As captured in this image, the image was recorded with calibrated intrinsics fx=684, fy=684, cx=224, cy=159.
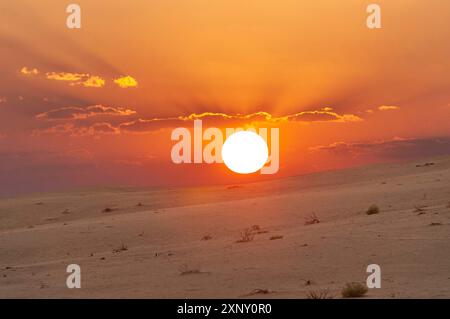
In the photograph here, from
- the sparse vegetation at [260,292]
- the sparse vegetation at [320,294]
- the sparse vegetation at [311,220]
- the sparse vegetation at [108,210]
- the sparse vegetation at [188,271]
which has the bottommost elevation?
the sparse vegetation at [320,294]

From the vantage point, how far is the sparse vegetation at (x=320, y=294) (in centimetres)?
1148

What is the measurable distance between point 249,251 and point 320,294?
562cm

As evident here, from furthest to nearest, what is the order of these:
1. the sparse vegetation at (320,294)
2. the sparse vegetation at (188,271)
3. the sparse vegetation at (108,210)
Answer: the sparse vegetation at (108,210)
the sparse vegetation at (188,271)
the sparse vegetation at (320,294)

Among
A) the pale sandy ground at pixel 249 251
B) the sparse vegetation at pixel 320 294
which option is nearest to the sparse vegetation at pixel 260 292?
the pale sandy ground at pixel 249 251

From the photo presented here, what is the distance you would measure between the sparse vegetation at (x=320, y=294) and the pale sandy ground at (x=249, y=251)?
9.5 inches

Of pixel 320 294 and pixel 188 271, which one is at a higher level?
pixel 188 271

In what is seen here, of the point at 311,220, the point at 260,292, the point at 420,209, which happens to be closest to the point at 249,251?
the point at 260,292

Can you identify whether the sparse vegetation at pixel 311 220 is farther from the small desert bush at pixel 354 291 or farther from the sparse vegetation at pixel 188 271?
the small desert bush at pixel 354 291

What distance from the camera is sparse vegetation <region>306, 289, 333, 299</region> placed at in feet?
37.7

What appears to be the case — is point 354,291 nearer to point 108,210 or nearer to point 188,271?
point 188,271

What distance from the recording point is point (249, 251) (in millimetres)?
17156

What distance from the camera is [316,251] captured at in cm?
1631

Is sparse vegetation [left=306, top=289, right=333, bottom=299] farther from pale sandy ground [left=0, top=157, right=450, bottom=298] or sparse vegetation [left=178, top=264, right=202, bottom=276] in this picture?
sparse vegetation [left=178, top=264, right=202, bottom=276]
